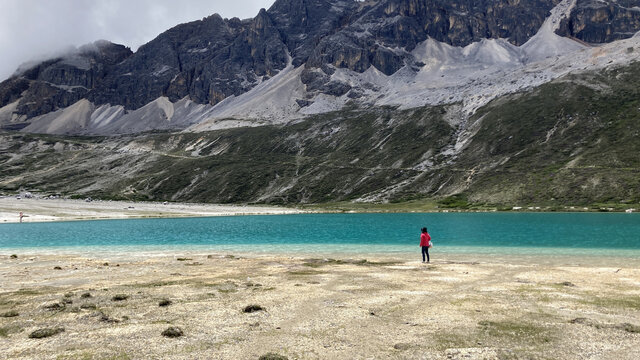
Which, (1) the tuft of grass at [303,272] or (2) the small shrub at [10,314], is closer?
(2) the small shrub at [10,314]

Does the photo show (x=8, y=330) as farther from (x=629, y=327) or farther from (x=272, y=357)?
(x=629, y=327)

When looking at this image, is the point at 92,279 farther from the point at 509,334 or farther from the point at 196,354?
the point at 509,334

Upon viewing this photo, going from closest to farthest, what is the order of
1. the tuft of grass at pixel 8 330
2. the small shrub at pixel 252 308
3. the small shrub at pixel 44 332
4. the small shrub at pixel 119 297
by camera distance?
the small shrub at pixel 44 332 → the tuft of grass at pixel 8 330 → the small shrub at pixel 252 308 → the small shrub at pixel 119 297

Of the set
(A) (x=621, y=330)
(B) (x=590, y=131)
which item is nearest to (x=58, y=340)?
(A) (x=621, y=330)

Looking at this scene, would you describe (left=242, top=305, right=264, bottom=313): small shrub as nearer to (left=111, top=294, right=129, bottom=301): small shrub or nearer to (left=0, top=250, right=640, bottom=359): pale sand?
(left=0, top=250, right=640, bottom=359): pale sand

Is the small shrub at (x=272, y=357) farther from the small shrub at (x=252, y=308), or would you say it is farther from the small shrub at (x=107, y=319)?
the small shrub at (x=107, y=319)

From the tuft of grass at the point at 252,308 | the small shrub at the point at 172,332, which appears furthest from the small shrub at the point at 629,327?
the small shrub at the point at 172,332

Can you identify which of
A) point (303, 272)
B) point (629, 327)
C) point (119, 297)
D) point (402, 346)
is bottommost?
point (303, 272)

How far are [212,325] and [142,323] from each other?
10.4ft

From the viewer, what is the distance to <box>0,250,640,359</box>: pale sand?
46.6 feet

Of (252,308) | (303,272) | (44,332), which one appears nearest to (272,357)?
(252,308)

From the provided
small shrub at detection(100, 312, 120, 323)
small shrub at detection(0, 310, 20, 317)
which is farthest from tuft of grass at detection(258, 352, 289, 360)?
small shrub at detection(0, 310, 20, 317)

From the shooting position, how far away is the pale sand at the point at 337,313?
1420 centimetres

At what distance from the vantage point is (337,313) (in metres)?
19.2
